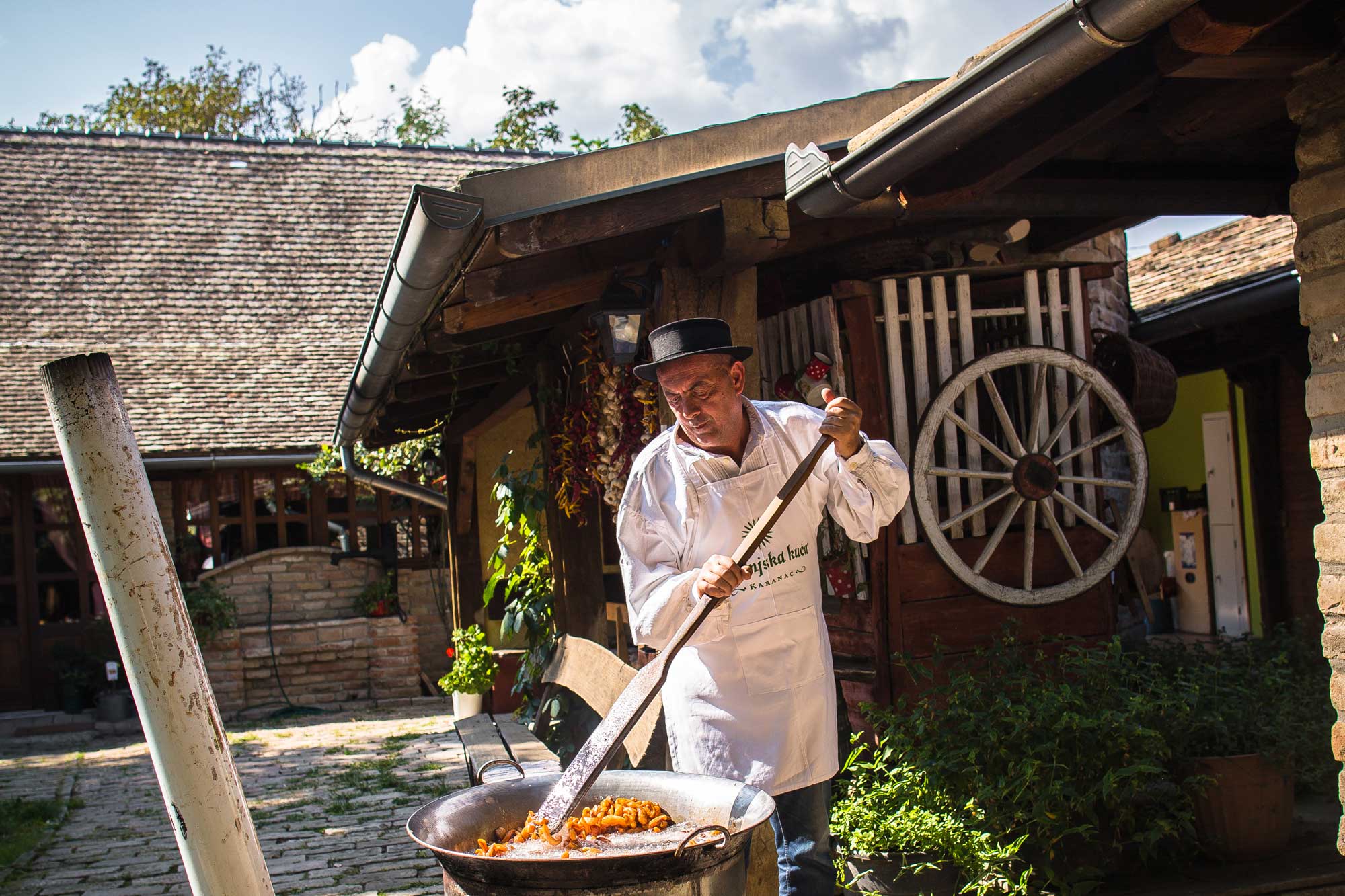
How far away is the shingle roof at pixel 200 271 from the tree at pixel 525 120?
2941 mm

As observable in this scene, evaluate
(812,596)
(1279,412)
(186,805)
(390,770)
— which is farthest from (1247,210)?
(390,770)

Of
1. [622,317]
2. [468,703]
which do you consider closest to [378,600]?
[468,703]

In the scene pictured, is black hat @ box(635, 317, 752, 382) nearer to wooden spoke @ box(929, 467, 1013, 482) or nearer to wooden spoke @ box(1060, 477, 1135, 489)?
wooden spoke @ box(929, 467, 1013, 482)

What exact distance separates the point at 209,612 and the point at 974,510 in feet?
29.2

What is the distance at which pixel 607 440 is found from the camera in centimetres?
552

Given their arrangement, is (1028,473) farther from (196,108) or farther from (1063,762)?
(196,108)

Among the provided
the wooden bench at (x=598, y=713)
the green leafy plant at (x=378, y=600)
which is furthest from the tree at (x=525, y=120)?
the wooden bench at (x=598, y=713)

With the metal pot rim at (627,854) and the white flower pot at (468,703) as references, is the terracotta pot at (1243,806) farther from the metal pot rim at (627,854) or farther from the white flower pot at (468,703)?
the white flower pot at (468,703)

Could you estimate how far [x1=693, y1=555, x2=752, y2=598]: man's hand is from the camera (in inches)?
109

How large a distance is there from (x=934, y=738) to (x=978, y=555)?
3.15 ft

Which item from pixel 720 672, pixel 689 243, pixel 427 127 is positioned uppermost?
pixel 427 127

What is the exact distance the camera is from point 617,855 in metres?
2.31

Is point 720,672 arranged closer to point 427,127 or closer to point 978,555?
point 978,555

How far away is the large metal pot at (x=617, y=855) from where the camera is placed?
2.34 metres
